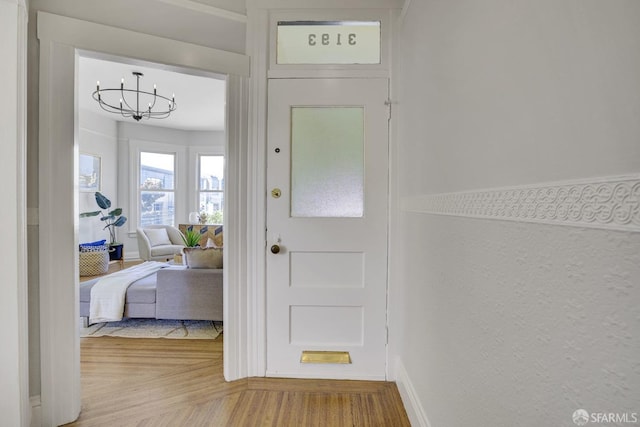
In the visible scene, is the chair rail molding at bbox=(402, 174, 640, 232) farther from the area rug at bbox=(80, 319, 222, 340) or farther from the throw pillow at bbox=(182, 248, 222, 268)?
the area rug at bbox=(80, 319, 222, 340)

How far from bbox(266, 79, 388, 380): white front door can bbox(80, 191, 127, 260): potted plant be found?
15.7ft

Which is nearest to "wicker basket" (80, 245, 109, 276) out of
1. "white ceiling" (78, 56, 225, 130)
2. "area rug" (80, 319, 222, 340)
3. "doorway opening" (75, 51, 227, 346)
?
"doorway opening" (75, 51, 227, 346)

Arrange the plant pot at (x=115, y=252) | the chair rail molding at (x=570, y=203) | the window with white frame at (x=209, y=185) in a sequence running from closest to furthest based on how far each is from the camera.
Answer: the chair rail molding at (x=570, y=203)
the plant pot at (x=115, y=252)
the window with white frame at (x=209, y=185)

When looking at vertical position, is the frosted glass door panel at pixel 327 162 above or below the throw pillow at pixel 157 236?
above

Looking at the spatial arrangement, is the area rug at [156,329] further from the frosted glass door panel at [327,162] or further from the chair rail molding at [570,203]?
the chair rail molding at [570,203]

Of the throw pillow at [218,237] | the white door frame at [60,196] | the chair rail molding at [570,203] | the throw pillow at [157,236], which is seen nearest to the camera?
the chair rail molding at [570,203]

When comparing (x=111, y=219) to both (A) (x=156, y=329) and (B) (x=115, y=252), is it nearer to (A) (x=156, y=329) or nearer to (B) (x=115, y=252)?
(B) (x=115, y=252)

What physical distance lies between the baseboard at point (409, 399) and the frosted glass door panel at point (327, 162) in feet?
3.24

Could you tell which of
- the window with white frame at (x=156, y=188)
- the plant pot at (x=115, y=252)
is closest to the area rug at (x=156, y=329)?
the plant pot at (x=115, y=252)

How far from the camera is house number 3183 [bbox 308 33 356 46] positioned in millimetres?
2062

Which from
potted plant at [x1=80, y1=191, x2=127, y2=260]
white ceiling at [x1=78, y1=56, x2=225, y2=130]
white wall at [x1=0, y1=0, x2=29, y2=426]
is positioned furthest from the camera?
potted plant at [x1=80, y1=191, x2=127, y2=260]

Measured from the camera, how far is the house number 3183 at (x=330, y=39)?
2.06 metres

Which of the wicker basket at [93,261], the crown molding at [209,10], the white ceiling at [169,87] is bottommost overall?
the wicker basket at [93,261]

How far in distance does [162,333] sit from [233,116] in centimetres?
204
